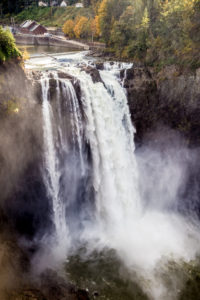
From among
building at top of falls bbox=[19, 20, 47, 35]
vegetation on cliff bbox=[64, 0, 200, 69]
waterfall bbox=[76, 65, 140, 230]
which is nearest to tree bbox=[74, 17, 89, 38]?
building at top of falls bbox=[19, 20, 47, 35]

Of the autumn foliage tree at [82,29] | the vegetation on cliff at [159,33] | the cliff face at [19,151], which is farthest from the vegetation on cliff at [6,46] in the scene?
the autumn foliage tree at [82,29]

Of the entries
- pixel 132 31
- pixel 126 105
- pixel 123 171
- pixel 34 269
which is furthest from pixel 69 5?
pixel 34 269

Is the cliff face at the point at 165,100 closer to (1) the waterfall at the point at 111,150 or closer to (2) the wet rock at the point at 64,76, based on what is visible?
(1) the waterfall at the point at 111,150

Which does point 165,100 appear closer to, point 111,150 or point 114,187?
point 111,150

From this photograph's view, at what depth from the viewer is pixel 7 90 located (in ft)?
52.0

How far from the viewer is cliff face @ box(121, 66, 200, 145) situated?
22.6 metres

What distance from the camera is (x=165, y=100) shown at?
23625 millimetres

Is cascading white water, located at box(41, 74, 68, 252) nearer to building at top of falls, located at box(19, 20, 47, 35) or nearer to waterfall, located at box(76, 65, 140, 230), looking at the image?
waterfall, located at box(76, 65, 140, 230)

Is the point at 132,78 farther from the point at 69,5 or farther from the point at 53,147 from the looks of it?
the point at 69,5

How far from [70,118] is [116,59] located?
13.6 metres

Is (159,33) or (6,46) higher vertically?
(159,33)

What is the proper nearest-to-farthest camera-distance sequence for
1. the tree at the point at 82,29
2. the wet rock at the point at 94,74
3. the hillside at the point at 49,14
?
the wet rock at the point at 94,74 < the tree at the point at 82,29 < the hillside at the point at 49,14

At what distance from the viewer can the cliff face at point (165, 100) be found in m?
22.6

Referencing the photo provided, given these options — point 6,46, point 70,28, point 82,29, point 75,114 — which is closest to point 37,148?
point 75,114
